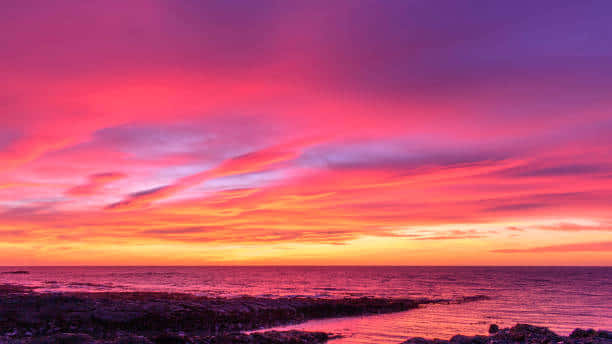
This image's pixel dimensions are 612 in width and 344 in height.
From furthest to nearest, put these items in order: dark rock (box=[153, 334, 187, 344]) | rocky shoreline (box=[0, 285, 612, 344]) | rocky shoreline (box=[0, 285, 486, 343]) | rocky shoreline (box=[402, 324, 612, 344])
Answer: rocky shoreline (box=[0, 285, 486, 343]), rocky shoreline (box=[402, 324, 612, 344]), rocky shoreline (box=[0, 285, 612, 344]), dark rock (box=[153, 334, 187, 344])

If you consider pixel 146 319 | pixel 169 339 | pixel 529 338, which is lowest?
pixel 146 319

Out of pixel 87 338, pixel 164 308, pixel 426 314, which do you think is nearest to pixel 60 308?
pixel 164 308

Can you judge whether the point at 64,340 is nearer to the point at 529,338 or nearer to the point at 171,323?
the point at 171,323

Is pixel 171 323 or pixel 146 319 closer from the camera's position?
pixel 146 319

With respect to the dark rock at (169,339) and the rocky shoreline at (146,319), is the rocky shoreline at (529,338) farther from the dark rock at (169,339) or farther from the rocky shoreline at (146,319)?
the dark rock at (169,339)

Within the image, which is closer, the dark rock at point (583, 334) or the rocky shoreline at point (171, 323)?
the rocky shoreline at point (171, 323)

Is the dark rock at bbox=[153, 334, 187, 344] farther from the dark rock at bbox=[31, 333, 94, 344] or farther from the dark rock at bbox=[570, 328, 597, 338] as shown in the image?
the dark rock at bbox=[570, 328, 597, 338]

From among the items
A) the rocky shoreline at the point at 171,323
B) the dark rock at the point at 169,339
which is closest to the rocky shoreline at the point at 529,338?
the rocky shoreline at the point at 171,323

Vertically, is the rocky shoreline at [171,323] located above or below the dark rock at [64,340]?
below

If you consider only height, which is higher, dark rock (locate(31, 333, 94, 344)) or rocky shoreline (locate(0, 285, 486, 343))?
dark rock (locate(31, 333, 94, 344))

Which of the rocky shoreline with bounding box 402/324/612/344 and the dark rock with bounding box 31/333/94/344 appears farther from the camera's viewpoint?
the rocky shoreline with bounding box 402/324/612/344

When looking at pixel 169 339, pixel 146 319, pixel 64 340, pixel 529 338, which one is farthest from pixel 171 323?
pixel 529 338

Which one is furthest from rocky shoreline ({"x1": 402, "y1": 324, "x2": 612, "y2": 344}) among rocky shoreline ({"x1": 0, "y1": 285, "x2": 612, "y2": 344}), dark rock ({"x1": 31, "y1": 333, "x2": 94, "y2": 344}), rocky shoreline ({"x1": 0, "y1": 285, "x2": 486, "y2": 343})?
dark rock ({"x1": 31, "y1": 333, "x2": 94, "y2": 344})

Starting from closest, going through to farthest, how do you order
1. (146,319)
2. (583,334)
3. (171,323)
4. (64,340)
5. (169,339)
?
(64,340)
(169,339)
(583,334)
(146,319)
(171,323)
